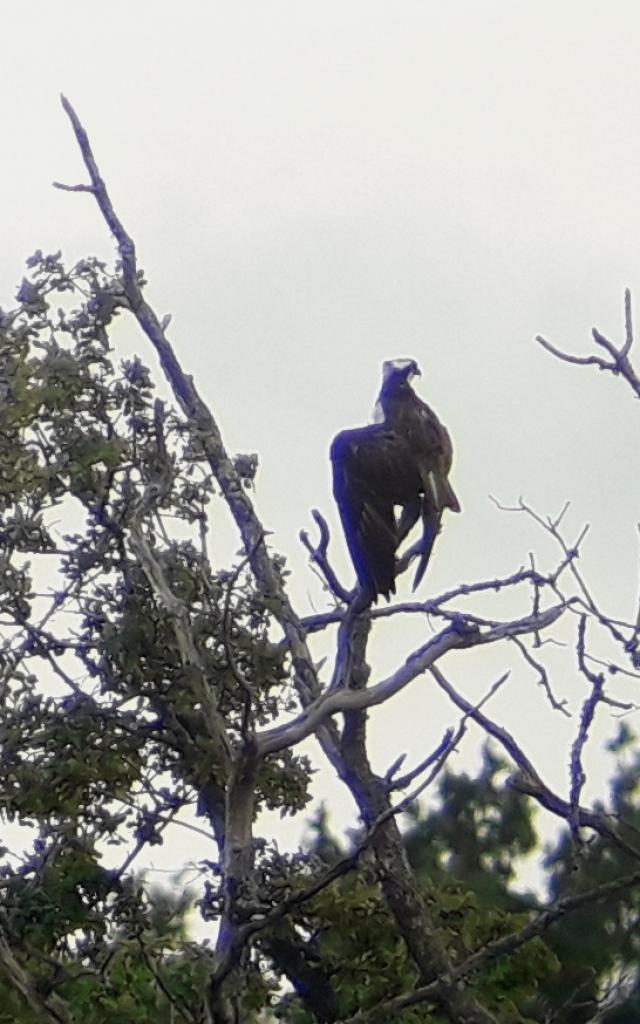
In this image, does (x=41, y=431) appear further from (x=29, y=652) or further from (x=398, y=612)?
(x=398, y=612)

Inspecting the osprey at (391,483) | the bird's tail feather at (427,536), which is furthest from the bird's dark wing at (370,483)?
the bird's tail feather at (427,536)

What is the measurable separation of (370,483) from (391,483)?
11 centimetres

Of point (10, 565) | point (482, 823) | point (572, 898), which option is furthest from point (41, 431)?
point (482, 823)

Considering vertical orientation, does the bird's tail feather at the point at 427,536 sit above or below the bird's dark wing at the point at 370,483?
below

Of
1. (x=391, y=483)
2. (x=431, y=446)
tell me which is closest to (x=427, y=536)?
(x=391, y=483)

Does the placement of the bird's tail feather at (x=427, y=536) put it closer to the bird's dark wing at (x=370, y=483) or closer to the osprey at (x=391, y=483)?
the osprey at (x=391, y=483)

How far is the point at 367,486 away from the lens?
828 cm

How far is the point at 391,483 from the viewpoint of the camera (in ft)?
27.0

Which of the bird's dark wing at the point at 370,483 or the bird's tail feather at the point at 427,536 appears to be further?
the bird's dark wing at the point at 370,483

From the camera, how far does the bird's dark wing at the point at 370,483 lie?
26.7 feet

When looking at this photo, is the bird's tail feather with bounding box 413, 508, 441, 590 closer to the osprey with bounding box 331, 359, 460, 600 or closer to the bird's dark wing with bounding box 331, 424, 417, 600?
the osprey with bounding box 331, 359, 460, 600

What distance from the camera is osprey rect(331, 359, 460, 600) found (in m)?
8.12

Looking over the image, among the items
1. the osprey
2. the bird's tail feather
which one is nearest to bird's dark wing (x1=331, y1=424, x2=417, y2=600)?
the osprey

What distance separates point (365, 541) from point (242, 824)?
2.19 metres
